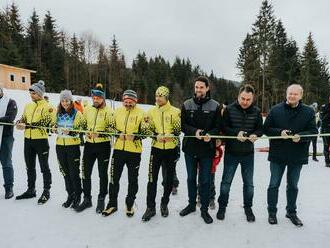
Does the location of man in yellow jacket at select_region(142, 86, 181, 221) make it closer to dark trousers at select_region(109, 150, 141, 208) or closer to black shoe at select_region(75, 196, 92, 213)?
dark trousers at select_region(109, 150, 141, 208)

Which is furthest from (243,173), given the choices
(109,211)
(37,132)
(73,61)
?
(73,61)

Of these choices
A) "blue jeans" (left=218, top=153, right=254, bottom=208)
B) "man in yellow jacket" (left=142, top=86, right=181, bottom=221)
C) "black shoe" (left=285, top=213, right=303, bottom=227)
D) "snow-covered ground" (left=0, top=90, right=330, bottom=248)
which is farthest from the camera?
"man in yellow jacket" (left=142, top=86, right=181, bottom=221)

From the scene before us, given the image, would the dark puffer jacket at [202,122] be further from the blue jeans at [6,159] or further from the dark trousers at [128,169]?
the blue jeans at [6,159]

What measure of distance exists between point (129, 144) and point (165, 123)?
68cm

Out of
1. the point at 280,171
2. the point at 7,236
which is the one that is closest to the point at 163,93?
the point at 280,171

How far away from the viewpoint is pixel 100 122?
6016mm

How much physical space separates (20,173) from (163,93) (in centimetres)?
512

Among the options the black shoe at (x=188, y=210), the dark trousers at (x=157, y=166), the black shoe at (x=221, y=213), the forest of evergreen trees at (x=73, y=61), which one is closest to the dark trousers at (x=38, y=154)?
the dark trousers at (x=157, y=166)

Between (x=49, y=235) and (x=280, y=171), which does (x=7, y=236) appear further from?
(x=280, y=171)

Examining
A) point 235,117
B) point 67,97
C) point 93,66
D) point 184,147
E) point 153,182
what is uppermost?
point 93,66

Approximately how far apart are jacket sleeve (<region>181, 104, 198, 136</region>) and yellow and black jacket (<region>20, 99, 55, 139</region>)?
254cm

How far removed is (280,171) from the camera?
5461mm

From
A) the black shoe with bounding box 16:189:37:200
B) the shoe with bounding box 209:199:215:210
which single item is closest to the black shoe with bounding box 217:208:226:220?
the shoe with bounding box 209:199:215:210

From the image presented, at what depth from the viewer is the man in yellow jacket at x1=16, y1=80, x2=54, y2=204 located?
649cm
